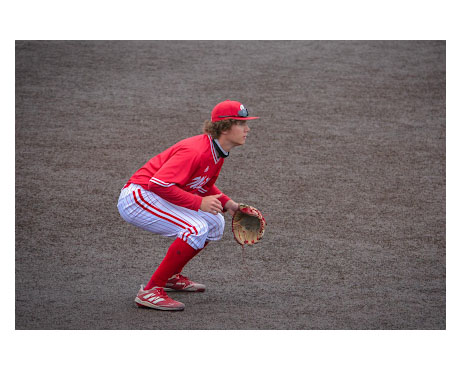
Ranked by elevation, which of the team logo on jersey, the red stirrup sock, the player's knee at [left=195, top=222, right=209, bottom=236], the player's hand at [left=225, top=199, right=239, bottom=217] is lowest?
the red stirrup sock

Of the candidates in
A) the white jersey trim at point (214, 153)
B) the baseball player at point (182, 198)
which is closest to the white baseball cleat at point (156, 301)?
the baseball player at point (182, 198)

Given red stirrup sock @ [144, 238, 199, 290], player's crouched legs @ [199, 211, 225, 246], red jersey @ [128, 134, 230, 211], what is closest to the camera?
red jersey @ [128, 134, 230, 211]

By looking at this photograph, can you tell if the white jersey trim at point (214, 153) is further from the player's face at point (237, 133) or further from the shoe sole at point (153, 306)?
the shoe sole at point (153, 306)

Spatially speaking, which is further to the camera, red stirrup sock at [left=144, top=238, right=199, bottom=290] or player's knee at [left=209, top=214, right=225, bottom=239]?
player's knee at [left=209, top=214, right=225, bottom=239]

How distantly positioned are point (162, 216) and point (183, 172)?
31 cm

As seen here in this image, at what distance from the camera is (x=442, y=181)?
547 cm

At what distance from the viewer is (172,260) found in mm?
3287

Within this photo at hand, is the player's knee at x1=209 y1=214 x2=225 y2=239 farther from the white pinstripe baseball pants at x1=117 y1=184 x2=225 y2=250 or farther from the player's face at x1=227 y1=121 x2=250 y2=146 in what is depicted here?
the player's face at x1=227 y1=121 x2=250 y2=146

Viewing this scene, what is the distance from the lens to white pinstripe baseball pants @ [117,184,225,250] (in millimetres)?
3303

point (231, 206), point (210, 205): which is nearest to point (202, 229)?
point (210, 205)

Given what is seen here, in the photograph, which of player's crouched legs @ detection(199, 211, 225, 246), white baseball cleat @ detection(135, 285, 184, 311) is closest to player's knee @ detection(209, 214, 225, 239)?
player's crouched legs @ detection(199, 211, 225, 246)

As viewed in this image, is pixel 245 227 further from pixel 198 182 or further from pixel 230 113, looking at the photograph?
pixel 230 113

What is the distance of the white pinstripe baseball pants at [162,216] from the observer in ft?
10.8

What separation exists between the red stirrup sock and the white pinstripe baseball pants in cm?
4
